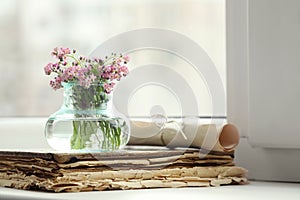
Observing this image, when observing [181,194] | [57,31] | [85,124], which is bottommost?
[181,194]

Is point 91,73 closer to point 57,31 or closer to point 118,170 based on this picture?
point 118,170

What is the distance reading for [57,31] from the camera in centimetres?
165

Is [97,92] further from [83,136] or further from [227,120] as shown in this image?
[227,120]

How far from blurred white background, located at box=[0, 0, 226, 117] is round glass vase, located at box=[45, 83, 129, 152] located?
9.4 inches

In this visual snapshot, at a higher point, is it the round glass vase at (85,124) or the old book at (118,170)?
the round glass vase at (85,124)

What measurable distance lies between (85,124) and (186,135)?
198mm

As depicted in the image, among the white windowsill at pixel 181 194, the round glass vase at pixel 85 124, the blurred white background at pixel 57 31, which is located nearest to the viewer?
the white windowsill at pixel 181 194

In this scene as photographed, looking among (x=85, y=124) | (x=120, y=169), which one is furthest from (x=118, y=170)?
(x=85, y=124)

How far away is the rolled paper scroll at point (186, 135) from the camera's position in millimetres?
1294

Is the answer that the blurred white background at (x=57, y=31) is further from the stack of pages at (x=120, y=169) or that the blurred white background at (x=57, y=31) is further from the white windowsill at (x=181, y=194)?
the white windowsill at (x=181, y=194)

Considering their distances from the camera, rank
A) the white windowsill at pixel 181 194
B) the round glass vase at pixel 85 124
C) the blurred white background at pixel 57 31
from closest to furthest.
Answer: the white windowsill at pixel 181 194 → the round glass vase at pixel 85 124 → the blurred white background at pixel 57 31

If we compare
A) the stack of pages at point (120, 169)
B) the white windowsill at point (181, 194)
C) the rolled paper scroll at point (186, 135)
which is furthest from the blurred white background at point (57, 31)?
the white windowsill at point (181, 194)

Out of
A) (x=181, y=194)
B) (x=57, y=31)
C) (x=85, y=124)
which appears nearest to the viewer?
(x=181, y=194)

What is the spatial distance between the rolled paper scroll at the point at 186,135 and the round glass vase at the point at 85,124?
10cm
